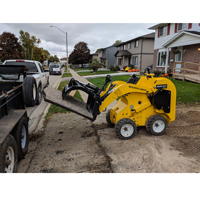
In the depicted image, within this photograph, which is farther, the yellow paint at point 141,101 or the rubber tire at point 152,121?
the rubber tire at point 152,121

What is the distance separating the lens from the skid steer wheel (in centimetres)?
452

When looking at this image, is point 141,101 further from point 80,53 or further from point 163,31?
point 80,53

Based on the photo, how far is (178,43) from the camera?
16.4 meters

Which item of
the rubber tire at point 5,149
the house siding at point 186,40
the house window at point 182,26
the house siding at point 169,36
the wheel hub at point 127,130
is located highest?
the house window at point 182,26

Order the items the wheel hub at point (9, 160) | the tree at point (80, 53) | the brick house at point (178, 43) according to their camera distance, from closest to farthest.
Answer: the wheel hub at point (9, 160)
the brick house at point (178, 43)
the tree at point (80, 53)

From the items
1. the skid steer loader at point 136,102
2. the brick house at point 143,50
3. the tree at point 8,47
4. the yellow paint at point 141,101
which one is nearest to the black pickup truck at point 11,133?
the skid steer loader at point 136,102

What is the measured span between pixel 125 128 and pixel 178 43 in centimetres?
1480

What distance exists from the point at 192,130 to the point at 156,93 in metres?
1.78

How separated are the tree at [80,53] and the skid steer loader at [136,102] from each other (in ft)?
185

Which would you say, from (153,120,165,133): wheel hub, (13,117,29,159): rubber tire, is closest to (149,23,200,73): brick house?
(153,120,165,133): wheel hub

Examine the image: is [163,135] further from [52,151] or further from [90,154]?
[52,151]

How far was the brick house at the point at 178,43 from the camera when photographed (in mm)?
15102

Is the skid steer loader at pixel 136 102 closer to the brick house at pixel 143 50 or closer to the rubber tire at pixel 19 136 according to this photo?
the rubber tire at pixel 19 136

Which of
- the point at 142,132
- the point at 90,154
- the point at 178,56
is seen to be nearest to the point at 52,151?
the point at 90,154
